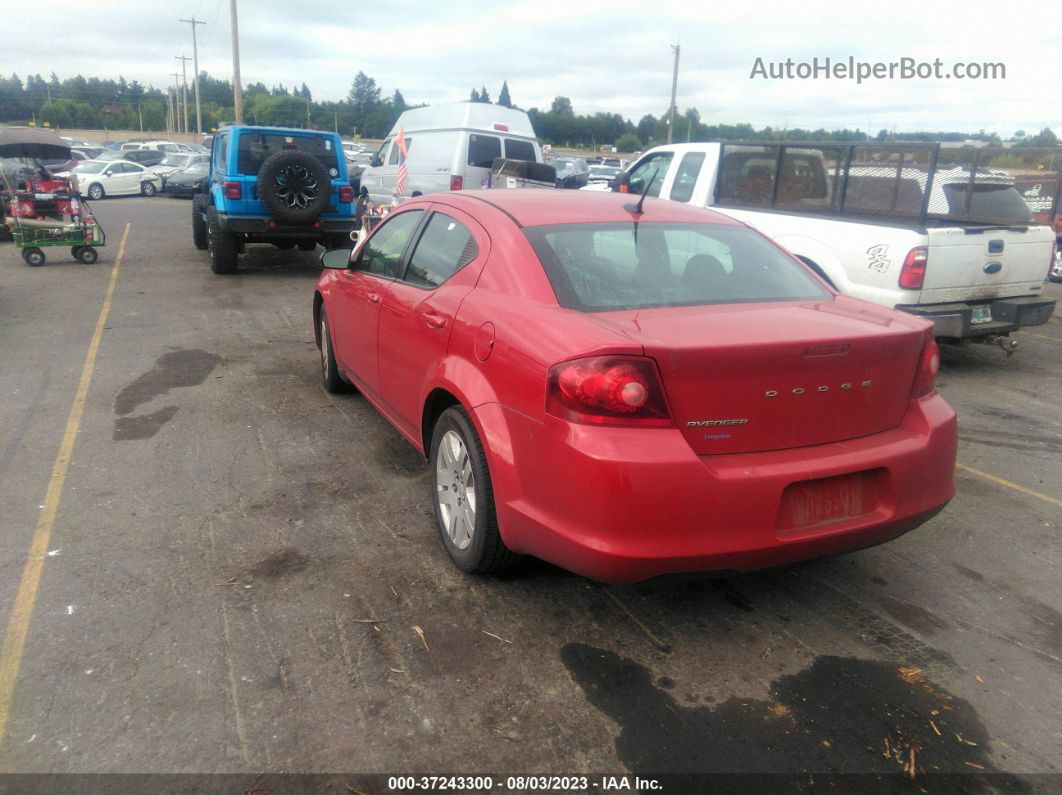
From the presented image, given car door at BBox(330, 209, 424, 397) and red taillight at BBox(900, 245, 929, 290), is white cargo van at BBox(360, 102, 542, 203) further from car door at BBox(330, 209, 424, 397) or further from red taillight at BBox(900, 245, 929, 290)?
car door at BBox(330, 209, 424, 397)

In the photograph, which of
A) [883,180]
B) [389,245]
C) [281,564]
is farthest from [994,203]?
[281,564]

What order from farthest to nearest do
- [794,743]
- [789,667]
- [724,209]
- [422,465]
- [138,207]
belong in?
[138,207] < [724,209] < [422,465] < [789,667] < [794,743]

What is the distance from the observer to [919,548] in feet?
12.7

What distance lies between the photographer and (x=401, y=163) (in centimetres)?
1719

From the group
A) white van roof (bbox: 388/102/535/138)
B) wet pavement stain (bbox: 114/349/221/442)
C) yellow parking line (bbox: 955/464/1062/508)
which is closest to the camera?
yellow parking line (bbox: 955/464/1062/508)

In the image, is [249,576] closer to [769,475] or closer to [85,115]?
[769,475]

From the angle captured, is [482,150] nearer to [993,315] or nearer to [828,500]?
[993,315]

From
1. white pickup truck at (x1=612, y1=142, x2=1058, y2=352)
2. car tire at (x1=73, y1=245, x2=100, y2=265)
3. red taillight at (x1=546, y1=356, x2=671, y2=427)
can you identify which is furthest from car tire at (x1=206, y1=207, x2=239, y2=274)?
red taillight at (x1=546, y1=356, x2=671, y2=427)

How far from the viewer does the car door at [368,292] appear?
15.2 ft

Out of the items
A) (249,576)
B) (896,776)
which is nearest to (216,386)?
(249,576)

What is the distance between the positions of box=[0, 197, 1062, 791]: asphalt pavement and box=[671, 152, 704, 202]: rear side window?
5051 millimetres

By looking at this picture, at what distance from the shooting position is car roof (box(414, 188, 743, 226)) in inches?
148

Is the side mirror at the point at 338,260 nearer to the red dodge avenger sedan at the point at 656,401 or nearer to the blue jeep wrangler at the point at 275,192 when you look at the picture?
the red dodge avenger sedan at the point at 656,401

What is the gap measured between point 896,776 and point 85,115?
123 metres
